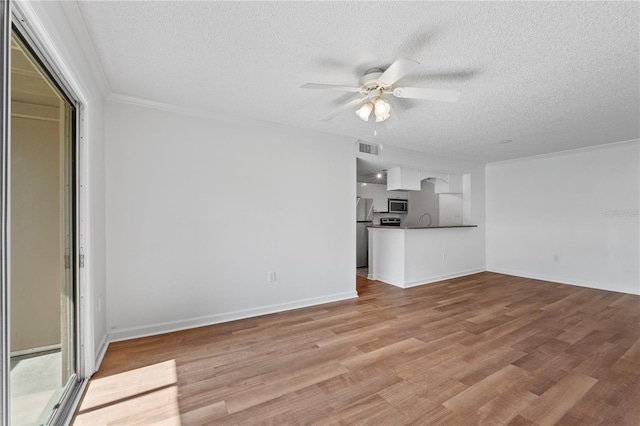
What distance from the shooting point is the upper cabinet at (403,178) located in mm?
5031

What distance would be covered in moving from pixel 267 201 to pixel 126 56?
187 cm

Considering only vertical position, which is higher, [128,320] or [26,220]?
[26,220]

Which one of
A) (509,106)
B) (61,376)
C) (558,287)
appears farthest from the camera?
(558,287)

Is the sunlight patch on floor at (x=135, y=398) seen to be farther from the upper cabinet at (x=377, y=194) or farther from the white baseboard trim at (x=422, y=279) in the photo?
the upper cabinet at (x=377, y=194)

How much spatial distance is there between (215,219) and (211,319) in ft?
3.65

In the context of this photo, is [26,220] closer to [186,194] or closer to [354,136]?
[186,194]

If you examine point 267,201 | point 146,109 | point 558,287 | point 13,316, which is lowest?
point 558,287

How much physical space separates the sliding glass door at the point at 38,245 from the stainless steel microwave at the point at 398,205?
663 centimetres

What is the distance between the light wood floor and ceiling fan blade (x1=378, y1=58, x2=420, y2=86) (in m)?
2.18

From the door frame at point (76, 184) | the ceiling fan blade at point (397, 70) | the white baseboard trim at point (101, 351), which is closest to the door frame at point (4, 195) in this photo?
the door frame at point (76, 184)

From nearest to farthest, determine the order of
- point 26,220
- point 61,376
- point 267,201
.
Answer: point 26,220
point 61,376
point 267,201

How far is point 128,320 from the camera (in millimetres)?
2688

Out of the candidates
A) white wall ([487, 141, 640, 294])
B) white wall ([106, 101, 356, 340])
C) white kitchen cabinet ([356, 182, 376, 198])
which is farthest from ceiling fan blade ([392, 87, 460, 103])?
white kitchen cabinet ([356, 182, 376, 198])

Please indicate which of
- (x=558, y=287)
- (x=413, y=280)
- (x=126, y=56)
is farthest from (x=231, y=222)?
(x=558, y=287)
